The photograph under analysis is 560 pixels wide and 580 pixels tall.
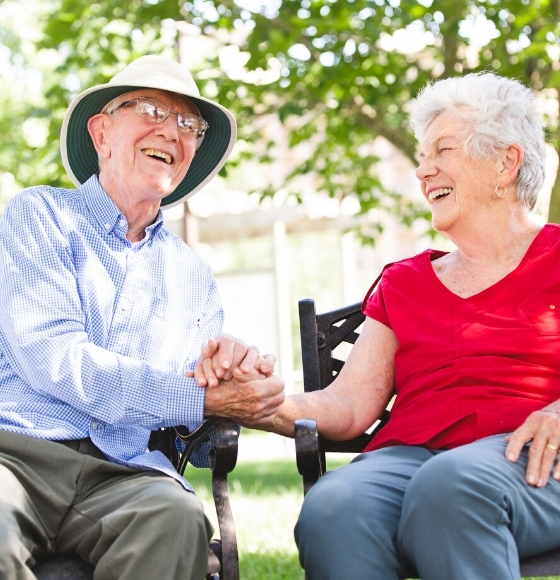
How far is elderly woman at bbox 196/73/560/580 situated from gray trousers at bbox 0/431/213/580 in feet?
1.28

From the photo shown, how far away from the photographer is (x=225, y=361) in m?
2.77

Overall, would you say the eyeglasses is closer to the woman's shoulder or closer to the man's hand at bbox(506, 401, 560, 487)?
the woman's shoulder

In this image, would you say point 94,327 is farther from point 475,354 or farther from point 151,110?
point 475,354

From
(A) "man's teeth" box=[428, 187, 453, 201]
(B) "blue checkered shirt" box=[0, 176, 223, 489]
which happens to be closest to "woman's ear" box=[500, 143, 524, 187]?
(A) "man's teeth" box=[428, 187, 453, 201]

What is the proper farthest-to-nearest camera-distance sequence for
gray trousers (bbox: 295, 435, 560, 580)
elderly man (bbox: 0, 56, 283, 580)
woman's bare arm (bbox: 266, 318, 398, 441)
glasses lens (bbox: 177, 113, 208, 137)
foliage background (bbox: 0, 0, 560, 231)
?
foliage background (bbox: 0, 0, 560, 231) < glasses lens (bbox: 177, 113, 208, 137) < woman's bare arm (bbox: 266, 318, 398, 441) < elderly man (bbox: 0, 56, 283, 580) < gray trousers (bbox: 295, 435, 560, 580)

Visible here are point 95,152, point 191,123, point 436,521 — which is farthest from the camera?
point 95,152

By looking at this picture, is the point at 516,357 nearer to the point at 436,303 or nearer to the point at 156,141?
the point at 436,303

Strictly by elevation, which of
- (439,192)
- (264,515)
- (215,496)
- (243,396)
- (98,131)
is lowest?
(264,515)

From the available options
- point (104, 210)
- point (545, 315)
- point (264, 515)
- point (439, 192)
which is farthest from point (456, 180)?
point (264, 515)

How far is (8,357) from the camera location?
9.23 feet

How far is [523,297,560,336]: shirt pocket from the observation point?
2971 mm

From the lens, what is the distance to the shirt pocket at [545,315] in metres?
2.97

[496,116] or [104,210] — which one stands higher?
[496,116]

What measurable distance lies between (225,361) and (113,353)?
1.15ft
